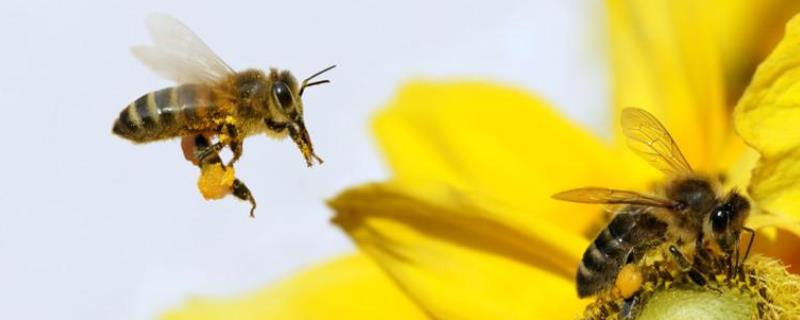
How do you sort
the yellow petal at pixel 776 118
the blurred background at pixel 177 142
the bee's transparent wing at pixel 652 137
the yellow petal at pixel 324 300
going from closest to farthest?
the yellow petal at pixel 776 118, the bee's transparent wing at pixel 652 137, the yellow petal at pixel 324 300, the blurred background at pixel 177 142

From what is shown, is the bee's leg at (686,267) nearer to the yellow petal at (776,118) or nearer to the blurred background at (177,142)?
the yellow petal at (776,118)

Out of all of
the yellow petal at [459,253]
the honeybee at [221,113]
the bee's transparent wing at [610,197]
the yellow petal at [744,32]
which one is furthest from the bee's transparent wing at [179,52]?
the yellow petal at [744,32]

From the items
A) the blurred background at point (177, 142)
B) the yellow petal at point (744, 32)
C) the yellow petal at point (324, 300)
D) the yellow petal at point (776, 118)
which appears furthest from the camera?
the blurred background at point (177, 142)

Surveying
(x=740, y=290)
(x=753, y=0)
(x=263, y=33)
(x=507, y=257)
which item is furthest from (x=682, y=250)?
(x=263, y=33)

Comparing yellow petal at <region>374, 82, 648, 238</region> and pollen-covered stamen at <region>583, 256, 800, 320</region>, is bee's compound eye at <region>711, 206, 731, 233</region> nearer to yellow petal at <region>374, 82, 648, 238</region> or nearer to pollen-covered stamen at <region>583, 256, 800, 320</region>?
pollen-covered stamen at <region>583, 256, 800, 320</region>

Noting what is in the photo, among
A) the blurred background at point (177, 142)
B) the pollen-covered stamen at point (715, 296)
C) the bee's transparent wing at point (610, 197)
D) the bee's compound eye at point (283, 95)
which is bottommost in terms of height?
the pollen-covered stamen at point (715, 296)

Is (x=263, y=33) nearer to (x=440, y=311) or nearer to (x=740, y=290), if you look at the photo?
(x=440, y=311)

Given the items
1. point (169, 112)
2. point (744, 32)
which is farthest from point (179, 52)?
point (744, 32)

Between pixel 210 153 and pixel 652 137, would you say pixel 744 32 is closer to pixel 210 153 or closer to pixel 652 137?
pixel 652 137
